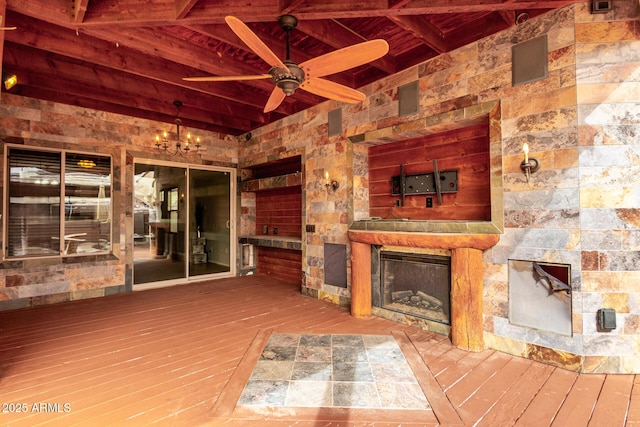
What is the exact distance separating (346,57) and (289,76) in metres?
0.46

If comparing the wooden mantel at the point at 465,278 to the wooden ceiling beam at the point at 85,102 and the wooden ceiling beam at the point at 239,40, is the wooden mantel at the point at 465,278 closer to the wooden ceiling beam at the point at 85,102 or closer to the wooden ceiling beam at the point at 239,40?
the wooden ceiling beam at the point at 239,40

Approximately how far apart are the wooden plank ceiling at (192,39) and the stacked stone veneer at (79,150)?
0.81 feet

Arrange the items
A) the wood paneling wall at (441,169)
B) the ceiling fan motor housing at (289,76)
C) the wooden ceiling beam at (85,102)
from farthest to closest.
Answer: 1. the wooden ceiling beam at (85,102)
2. the wood paneling wall at (441,169)
3. the ceiling fan motor housing at (289,76)

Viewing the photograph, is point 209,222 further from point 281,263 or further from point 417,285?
point 417,285

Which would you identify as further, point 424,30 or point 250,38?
point 424,30

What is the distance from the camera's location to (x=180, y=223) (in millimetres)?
5719

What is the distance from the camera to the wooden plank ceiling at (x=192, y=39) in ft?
7.98

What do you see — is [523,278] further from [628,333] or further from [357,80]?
[357,80]

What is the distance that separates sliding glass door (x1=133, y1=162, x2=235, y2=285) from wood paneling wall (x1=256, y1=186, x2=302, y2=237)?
64 cm

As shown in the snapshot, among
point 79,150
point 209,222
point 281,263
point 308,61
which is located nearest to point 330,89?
point 308,61

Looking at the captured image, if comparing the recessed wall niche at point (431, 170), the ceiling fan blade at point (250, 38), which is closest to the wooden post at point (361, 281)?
the recessed wall niche at point (431, 170)

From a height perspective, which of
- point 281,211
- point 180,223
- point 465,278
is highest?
point 281,211

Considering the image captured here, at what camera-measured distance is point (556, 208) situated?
2500 mm

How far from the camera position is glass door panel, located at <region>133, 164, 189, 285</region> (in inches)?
205
